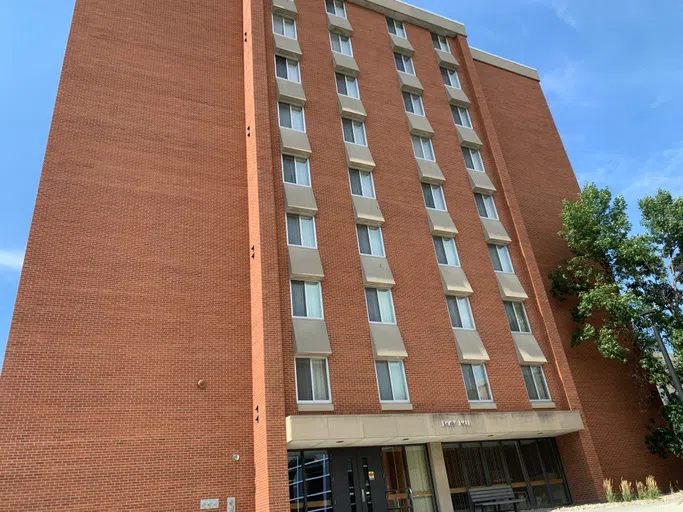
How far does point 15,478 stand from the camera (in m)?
13.7

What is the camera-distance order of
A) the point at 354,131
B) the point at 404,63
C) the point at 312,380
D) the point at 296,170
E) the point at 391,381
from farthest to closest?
the point at 404,63 < the point at 354,131 < the point at 296,170 < the point at 391,381 < the point at 312,380

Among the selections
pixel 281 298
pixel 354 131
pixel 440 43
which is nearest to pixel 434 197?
pixel 354 131

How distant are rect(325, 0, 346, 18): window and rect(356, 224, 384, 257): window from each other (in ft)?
44.9

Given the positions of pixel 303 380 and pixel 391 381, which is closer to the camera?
pixel 303 380

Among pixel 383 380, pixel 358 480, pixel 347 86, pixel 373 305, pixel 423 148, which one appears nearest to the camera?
pixel 358 480

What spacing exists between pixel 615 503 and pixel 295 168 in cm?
1755

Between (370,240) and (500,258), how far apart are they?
7211mm

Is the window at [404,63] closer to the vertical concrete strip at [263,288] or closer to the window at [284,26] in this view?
the window at [284,26]

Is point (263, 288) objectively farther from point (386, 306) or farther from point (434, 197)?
point (434, 197)

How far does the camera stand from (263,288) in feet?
57.4

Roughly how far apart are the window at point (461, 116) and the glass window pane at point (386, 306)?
12781 millimetres

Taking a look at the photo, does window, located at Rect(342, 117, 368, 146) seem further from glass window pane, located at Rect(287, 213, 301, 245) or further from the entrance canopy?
the entrance canopy

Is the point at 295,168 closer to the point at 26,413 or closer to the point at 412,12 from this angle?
the point at 26,413

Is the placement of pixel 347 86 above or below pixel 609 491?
above
